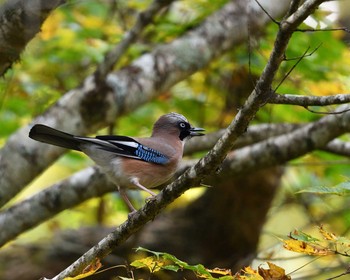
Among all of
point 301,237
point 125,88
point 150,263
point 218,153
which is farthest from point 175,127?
point 301,237

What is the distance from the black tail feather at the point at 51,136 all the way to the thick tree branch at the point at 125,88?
140 centimetres

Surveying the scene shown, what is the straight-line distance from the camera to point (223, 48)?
27.6 ft

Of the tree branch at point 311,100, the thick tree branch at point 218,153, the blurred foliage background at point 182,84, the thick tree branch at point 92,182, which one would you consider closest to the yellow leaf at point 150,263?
the thick tree branch at point 218,153

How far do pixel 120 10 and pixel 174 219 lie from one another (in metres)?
3.09

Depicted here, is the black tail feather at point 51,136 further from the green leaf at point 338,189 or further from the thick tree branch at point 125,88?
the green leaf at point 338,189

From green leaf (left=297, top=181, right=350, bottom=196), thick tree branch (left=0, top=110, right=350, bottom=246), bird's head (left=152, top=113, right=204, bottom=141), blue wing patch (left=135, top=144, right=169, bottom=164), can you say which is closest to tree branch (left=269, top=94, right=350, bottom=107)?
green leaf (left=297, top=181, right=350, bottom=196)

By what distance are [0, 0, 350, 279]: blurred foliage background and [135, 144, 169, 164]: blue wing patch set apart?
2.26 m

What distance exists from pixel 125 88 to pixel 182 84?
3.35 meters

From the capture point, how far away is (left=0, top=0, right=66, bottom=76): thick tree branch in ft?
17.4

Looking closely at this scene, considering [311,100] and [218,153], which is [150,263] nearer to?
[218,153]

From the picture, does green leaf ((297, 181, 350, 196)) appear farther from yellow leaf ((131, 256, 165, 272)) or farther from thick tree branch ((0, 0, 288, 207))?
thick tree branch ((0, 0, 288, 207))

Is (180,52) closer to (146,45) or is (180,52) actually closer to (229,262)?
(146,45)

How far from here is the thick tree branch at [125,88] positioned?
23.1 feet

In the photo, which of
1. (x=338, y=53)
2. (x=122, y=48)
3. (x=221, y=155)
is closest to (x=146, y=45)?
(x=122, y=48)
